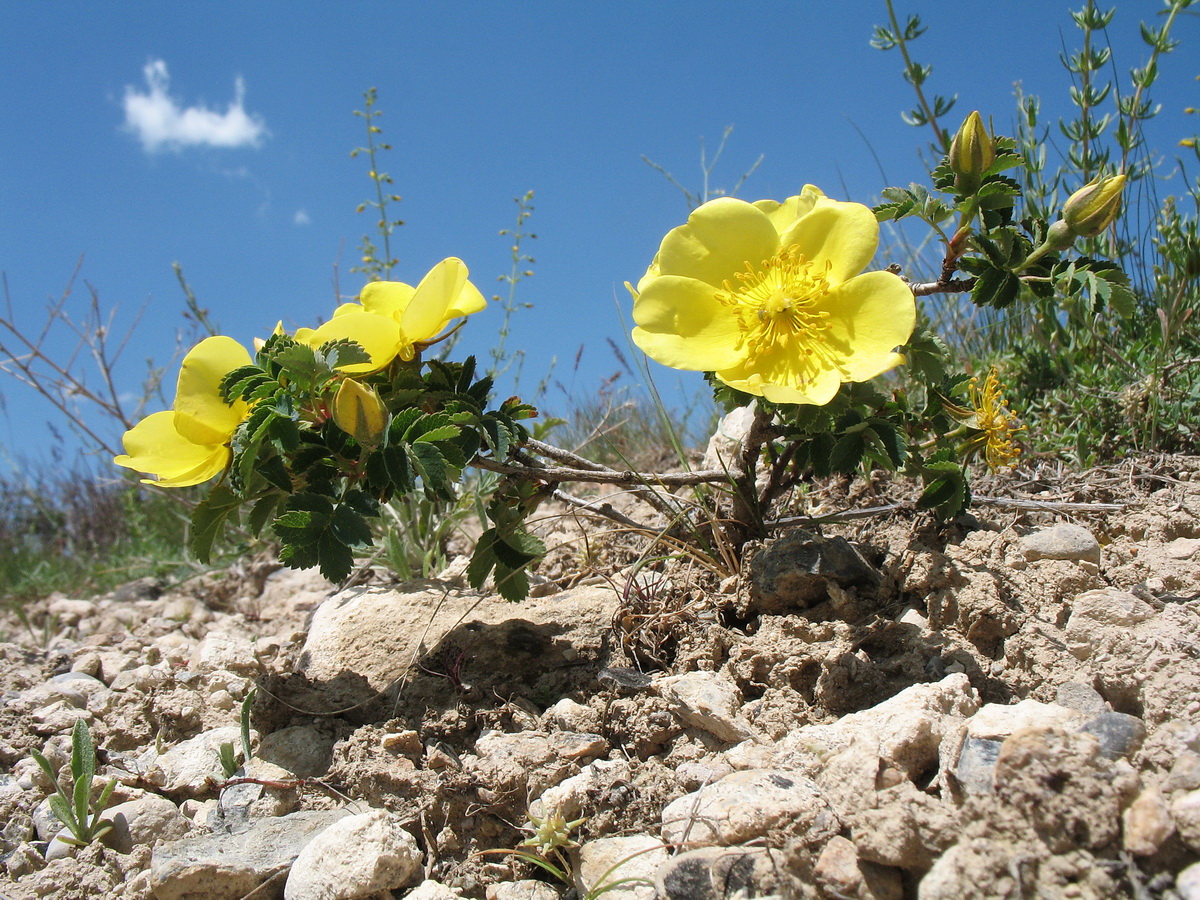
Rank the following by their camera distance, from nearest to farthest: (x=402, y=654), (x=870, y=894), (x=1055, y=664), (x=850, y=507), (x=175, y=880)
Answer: (x=870, y=894) < (x=175, y=880) < (x=1055, y=664) < (x=402, y=654) < (x=850, y=507)

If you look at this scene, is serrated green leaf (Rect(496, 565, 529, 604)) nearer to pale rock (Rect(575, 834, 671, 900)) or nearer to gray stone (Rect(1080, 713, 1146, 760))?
pale rock (Rect(575, 834, 671, 900))

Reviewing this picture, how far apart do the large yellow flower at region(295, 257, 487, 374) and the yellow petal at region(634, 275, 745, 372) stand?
0.43 metres

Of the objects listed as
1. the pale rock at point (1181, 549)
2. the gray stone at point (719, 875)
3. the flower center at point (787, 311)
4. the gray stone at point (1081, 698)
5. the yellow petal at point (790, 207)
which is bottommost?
the gray stone at point (719, 875)

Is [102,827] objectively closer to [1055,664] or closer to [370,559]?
[370,559]

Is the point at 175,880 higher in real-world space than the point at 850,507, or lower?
lower

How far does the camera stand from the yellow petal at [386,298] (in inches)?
79.5

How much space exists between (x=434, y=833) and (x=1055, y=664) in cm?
127

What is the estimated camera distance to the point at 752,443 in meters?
2.14

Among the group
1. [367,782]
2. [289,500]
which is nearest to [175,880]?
[367,782]

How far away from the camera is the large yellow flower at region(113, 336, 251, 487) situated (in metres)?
1.86

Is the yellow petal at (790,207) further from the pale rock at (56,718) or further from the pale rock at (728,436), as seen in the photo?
the pale rock at (56,718)

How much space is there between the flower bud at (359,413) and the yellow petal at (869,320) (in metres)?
0.93

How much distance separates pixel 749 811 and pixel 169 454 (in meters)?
1.47

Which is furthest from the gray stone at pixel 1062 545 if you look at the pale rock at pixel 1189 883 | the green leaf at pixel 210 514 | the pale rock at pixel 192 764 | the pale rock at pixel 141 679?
the pale rock at pixel 141 679
